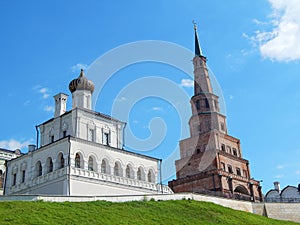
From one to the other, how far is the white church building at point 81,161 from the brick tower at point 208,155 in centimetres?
1005

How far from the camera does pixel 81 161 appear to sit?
115 feet

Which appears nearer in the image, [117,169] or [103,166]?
[103,166]

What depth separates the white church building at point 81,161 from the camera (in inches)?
1337

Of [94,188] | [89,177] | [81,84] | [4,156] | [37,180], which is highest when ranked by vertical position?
[81,84]

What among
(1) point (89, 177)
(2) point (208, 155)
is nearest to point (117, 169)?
(1) point (89, 177)

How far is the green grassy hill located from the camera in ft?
74.1

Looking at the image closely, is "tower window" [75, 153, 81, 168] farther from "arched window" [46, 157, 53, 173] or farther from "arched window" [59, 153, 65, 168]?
"arched window" [46, 157, 53, 173]

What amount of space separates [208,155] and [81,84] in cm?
1915

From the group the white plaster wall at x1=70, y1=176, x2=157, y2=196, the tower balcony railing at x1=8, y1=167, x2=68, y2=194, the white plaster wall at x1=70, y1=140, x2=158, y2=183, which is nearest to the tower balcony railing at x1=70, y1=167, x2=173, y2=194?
the white plaster wall at x1=70, y1=176, x2=157, y2=196

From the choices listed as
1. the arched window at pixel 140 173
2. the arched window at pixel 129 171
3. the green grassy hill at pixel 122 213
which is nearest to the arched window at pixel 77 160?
the arched window at pixel 129 171

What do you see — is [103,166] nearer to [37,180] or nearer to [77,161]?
[77,161]

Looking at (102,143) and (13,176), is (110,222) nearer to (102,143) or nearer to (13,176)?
(102,143)

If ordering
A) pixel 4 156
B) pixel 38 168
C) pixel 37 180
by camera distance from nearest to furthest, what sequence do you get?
pixel 37 180 → pixel 38 168 → pixel 4 156

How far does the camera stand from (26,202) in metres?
25.6
